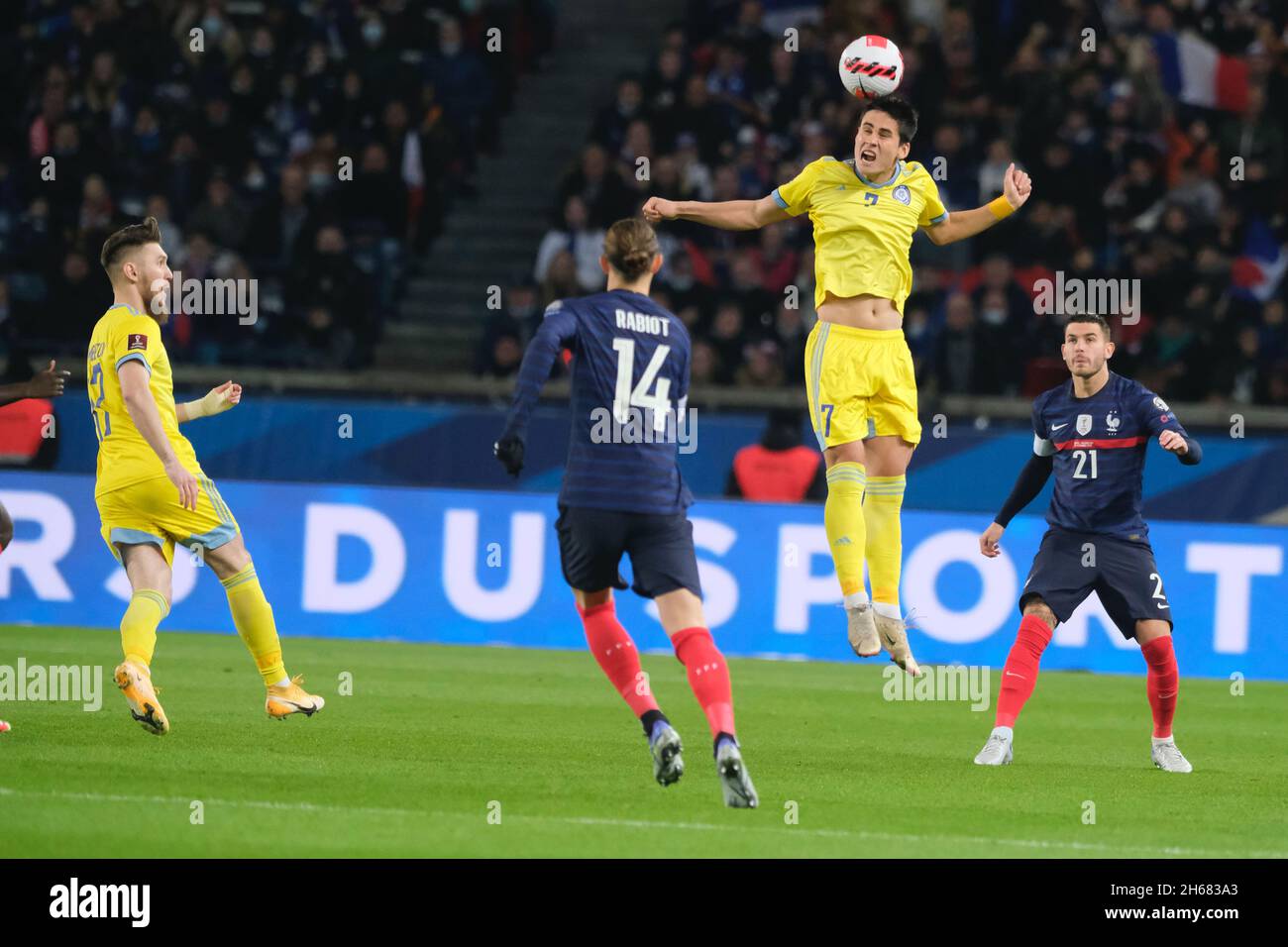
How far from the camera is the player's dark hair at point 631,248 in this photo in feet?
27.0

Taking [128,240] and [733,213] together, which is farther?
[733,213]

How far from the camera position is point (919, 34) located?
2053cm

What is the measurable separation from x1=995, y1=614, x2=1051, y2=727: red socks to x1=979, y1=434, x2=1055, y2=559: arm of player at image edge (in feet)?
1.70

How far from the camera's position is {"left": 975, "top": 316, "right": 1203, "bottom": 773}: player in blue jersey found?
10078 mm

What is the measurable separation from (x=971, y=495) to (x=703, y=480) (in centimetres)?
234

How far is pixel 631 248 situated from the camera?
8242mm

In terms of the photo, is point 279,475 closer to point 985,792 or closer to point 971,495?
point 971,495

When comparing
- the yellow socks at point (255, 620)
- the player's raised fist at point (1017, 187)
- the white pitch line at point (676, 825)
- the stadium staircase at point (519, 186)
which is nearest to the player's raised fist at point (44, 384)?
the yellow socks at point (255, 620)

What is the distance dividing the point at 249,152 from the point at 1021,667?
14132 mm

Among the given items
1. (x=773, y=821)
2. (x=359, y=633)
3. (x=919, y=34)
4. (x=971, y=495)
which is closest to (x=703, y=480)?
(x=971, y=495)

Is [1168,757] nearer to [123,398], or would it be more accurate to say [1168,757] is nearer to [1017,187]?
[1017,187]

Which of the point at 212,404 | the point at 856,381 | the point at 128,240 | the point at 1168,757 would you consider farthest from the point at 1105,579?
the point at 128,240

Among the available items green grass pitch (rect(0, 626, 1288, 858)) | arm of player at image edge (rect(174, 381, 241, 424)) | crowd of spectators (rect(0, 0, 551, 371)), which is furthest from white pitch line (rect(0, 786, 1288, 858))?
crowd of spectators (rect(0, 0, 551, 371))

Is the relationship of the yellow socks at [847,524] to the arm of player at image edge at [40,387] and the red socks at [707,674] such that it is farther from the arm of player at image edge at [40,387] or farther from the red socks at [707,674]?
the arm of player at image edge at [40,387]
